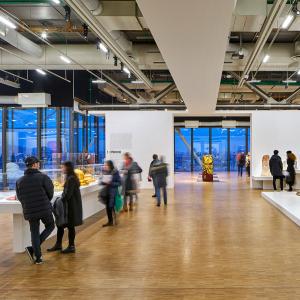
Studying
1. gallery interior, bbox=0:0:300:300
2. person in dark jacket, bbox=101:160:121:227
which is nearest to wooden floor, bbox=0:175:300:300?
gallery interior, bbox=0:0:300:300

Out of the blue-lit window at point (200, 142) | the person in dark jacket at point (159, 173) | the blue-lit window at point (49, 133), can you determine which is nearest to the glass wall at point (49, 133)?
the blue-lit window at point (49, 133)

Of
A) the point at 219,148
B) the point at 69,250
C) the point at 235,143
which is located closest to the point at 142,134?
the point at 69,250

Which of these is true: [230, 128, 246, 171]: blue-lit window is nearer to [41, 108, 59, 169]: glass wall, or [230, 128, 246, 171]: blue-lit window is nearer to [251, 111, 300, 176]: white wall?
[251, 111, 300, 176]: white wall

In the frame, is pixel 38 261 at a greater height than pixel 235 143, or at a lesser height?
lesser

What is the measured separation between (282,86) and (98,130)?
10.7 metres

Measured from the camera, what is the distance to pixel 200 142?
101 ft

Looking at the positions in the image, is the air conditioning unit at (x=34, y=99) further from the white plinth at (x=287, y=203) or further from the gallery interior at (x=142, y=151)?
the white plinth at (x=287, y=203)

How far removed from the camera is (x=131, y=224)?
8531 mm

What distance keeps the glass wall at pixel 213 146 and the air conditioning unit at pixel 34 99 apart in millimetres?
16790

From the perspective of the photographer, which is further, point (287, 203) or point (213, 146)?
point (213, 146)

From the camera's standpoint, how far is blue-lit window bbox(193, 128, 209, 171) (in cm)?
3070

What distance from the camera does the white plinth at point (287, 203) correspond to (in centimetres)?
875

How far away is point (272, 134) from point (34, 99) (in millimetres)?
8994

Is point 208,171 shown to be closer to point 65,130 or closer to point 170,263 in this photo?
point 65,130
